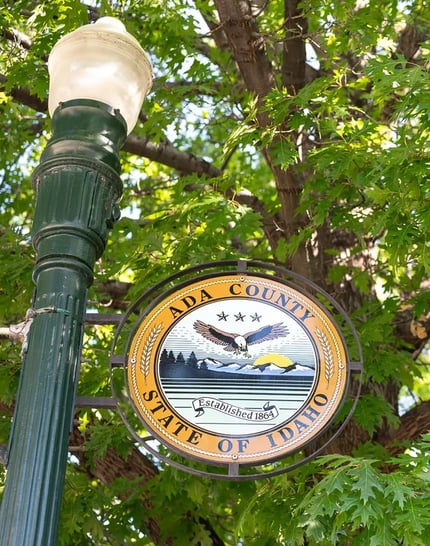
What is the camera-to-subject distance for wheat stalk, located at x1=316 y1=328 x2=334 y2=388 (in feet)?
11.3

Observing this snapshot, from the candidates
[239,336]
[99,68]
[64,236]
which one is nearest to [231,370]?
[239,336]

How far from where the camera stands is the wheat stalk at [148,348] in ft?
11.3

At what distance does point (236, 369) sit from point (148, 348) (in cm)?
34

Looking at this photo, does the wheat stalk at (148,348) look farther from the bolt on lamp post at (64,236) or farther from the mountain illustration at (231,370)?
the bolt on lamp post at (64,236)

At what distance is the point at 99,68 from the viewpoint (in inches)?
141

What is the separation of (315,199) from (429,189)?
4.84ft

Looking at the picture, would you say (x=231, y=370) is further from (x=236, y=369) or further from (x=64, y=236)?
(x=64, y=236)

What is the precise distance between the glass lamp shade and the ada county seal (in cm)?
79

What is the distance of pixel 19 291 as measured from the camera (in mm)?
6441

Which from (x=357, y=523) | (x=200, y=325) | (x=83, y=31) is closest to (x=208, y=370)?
(x=200, y=325)

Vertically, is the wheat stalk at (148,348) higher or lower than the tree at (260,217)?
lower

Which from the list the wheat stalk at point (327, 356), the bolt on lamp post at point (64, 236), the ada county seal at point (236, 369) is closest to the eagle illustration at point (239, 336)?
the ada county seal at point (236, 369)

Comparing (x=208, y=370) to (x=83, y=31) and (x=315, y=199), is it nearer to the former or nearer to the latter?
(x=83, y=31)

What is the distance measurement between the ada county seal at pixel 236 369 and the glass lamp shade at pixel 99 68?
0.79 meters
